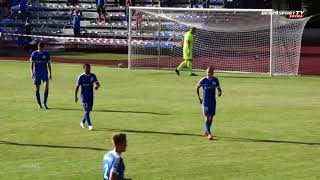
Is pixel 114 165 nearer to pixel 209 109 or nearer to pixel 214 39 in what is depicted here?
pixel 209 109

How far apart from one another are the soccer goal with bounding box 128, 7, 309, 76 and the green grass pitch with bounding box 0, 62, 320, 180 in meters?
5.02

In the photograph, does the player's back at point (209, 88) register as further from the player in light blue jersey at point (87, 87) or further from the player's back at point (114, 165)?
the player's back at point (114, 165)

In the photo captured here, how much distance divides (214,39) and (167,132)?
70.0ft

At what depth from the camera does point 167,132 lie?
1972 centimetres

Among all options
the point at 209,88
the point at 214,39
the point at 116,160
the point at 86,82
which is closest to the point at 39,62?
the point at 86,82

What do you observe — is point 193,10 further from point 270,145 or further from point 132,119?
point 270,145

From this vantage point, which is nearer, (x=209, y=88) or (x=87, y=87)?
(x=209, y=88)

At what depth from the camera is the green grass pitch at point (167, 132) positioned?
15359mm

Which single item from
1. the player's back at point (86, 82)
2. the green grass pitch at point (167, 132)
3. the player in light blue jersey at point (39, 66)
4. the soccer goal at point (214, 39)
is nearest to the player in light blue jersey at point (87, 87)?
the player's back at point (86, 82)

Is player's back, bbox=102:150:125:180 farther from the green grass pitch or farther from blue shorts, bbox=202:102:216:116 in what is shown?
blue shorts, bbox=202:102:216:116

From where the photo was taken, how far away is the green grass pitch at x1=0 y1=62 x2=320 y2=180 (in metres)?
15.4

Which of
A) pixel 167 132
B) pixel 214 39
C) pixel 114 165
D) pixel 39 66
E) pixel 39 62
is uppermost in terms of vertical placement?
pixel 114 165

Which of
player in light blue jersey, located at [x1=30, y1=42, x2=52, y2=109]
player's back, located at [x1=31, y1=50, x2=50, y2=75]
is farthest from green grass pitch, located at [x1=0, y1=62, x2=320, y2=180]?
player's back, located at [x1=31, y1=50, x2=50, y2=75]

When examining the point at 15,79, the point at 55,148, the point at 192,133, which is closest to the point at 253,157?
the point at 192,133
